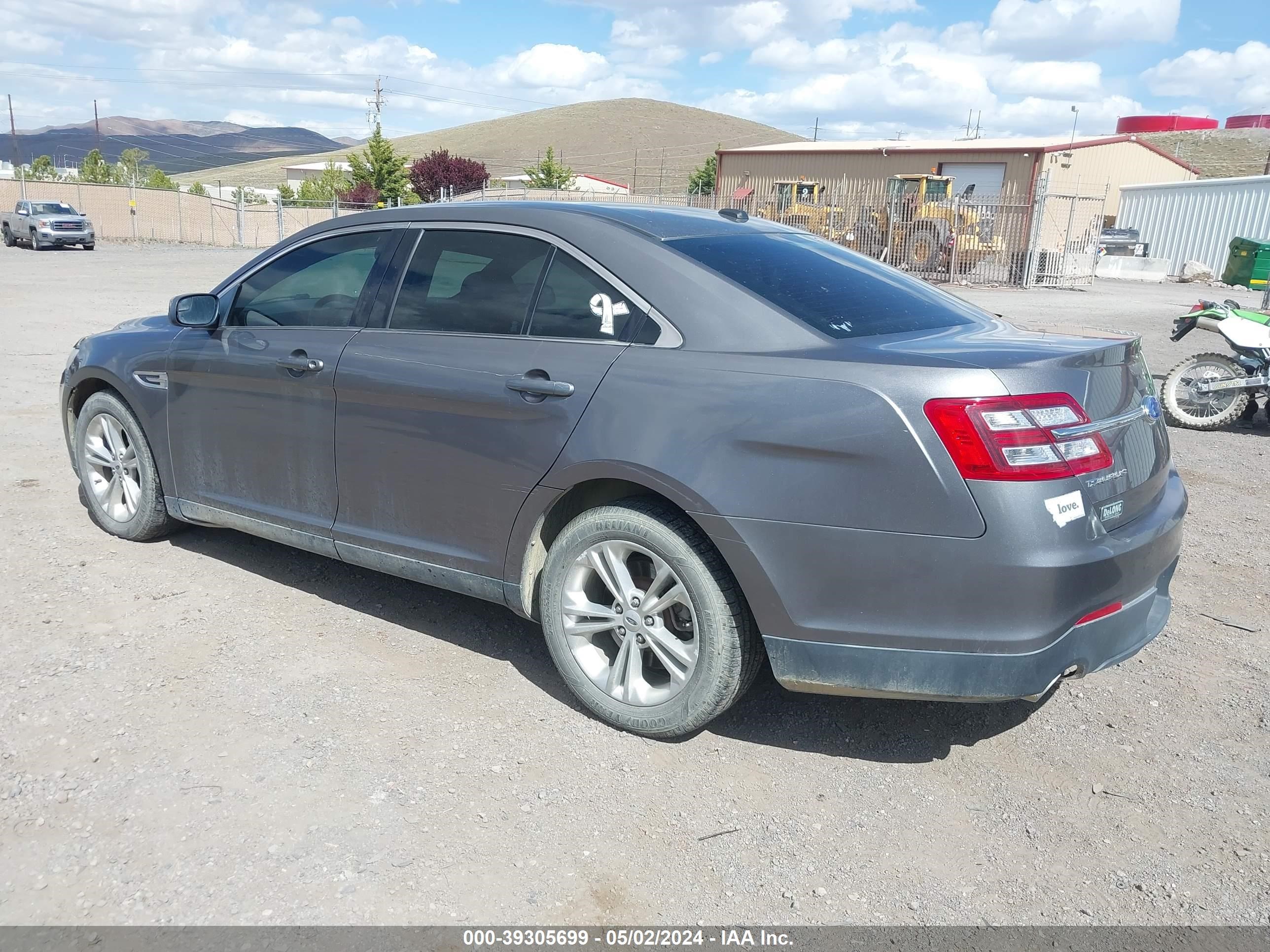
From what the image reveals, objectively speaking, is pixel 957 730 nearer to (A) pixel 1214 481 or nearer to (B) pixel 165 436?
(B) pixel 165 436

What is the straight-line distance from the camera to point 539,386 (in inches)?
136

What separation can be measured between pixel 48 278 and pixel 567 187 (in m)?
57.4

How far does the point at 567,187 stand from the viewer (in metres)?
76.8

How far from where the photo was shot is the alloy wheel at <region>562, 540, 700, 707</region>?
3322mm

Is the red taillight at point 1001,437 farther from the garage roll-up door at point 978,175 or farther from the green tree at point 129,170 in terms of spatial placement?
the green tree at point 129,170

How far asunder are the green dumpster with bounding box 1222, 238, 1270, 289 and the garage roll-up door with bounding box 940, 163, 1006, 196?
90.6 ft

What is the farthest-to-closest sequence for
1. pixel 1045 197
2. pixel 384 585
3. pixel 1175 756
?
pixel 1045 197
pixel 384 585
pixel 1175 756

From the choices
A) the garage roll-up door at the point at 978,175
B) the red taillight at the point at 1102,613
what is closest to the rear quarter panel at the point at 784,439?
the red taillight at the point at 1102,613

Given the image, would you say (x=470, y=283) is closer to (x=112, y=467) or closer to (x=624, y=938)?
(x=624, y=938)

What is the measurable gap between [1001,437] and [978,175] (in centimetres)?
4307

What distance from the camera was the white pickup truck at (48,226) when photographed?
113 feet

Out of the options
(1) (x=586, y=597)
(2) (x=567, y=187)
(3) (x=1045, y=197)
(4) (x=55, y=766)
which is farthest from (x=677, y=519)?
(2) (x=567, y=187)

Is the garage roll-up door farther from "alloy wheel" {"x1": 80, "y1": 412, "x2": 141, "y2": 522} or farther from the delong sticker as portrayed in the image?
the delong sticker

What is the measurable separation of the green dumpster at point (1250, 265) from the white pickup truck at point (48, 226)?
34.1m
